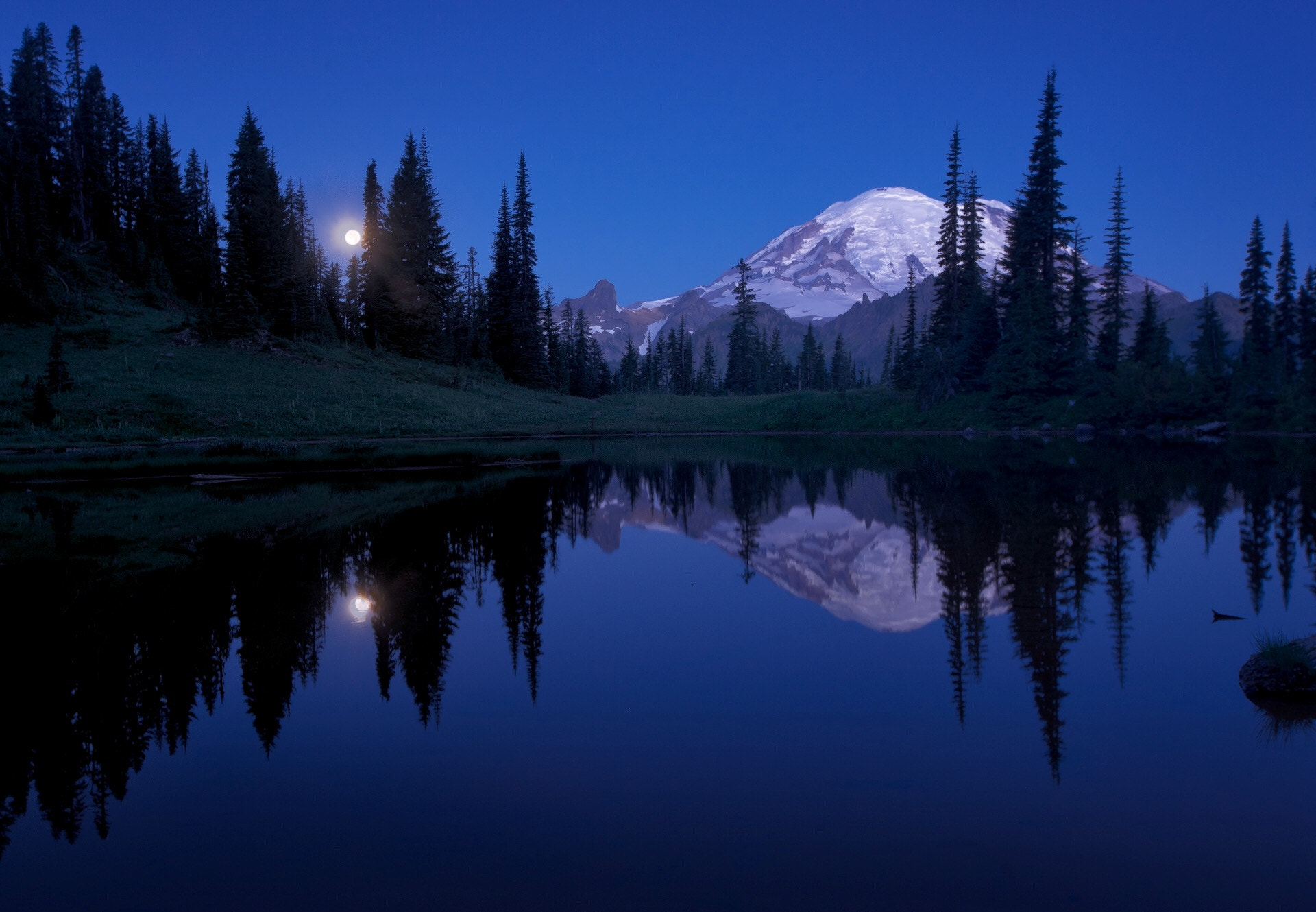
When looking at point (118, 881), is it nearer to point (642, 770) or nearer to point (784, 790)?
point (642, 770)

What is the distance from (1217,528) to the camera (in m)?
16.2

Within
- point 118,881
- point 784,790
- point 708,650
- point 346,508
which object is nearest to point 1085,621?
point 708,650

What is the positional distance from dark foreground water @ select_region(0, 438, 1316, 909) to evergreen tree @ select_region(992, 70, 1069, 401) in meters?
43.5

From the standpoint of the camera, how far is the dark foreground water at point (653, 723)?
5109 millimetres

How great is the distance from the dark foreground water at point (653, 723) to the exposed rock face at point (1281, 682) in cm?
26

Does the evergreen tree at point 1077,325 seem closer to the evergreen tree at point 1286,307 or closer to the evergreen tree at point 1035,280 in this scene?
the evergreen tree at point 1035,280

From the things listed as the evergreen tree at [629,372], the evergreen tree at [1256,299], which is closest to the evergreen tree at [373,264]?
the evergreen tree at [629,372]

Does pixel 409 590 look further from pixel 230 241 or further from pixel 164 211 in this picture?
pixel 164 211

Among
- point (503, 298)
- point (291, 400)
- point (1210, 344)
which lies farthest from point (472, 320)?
point (1210, 344)

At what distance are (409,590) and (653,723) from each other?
589 cm

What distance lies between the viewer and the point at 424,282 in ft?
232

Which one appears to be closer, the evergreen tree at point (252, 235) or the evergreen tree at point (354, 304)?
the evergreen tree at point (252, 235)

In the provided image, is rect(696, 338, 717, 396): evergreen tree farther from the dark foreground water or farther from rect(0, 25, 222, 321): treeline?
the dark foreground water

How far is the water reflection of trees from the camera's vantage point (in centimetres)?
743
